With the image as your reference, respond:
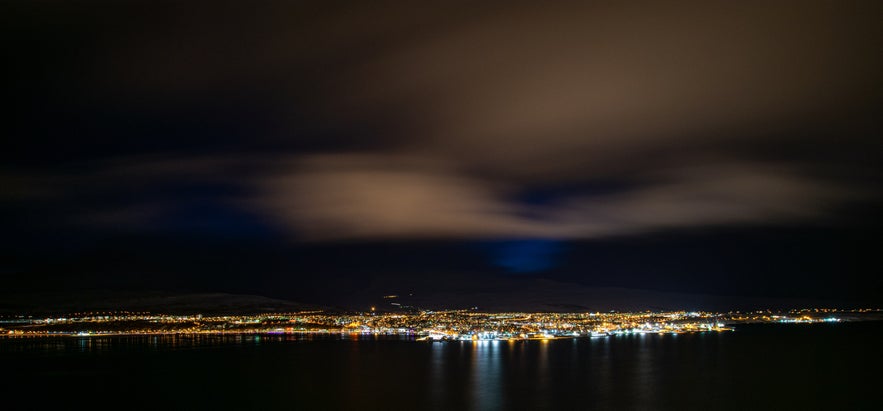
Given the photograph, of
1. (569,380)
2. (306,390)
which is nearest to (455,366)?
(569,380)

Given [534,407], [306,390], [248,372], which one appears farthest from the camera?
[248,372]

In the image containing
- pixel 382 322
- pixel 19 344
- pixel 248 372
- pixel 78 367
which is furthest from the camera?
pixel 382 322

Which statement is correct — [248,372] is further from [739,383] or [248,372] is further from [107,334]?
[107,334]

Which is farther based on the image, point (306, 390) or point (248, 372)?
point (248, 372)

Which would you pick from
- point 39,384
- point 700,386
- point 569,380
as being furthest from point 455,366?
point 39,384

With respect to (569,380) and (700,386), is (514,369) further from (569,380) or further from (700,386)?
(700,386)

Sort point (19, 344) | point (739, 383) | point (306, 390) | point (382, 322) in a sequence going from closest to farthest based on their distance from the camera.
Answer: point (306, 390)
point (739, 383)
point (19, 344)
point (382, 322)
